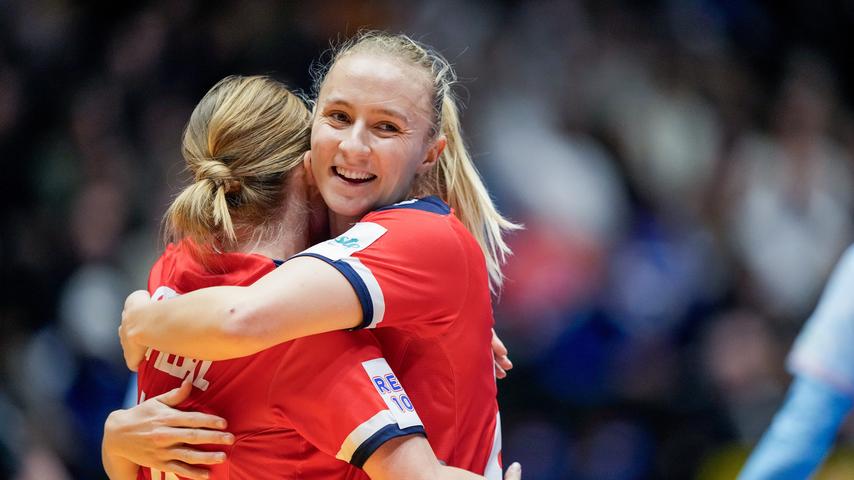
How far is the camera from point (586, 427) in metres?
5.94

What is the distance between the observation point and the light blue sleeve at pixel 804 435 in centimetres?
393

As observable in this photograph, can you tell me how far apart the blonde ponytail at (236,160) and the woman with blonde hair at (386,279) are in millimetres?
85

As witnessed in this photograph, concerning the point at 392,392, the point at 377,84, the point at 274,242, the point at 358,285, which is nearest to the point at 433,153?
the point at 377,84

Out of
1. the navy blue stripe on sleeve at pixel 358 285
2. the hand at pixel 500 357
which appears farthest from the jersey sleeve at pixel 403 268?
the hand at pixel 500 357

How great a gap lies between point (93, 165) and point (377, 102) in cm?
480

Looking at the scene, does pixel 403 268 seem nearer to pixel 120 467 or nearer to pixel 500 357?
pixel 500 357

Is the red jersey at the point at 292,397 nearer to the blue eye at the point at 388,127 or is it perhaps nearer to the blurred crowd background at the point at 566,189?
the blue eye at the point at 388,127

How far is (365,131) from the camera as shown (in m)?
2.68

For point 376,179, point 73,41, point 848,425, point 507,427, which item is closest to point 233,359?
point 376,179

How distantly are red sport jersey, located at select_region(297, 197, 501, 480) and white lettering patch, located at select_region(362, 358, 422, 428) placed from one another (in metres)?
0.09

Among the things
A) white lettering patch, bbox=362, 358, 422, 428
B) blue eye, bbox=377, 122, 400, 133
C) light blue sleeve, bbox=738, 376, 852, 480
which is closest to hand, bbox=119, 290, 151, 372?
white lettering patch, bbox=362, 358, 422, 428

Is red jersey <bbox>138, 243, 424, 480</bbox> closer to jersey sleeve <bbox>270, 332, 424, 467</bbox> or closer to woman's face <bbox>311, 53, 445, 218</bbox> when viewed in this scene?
jersey sleeve <bbox>270, 332, 424, 467</bbox>

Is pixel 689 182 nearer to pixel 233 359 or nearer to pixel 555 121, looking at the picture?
pixel 555 121

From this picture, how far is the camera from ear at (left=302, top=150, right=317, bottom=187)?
272cm
